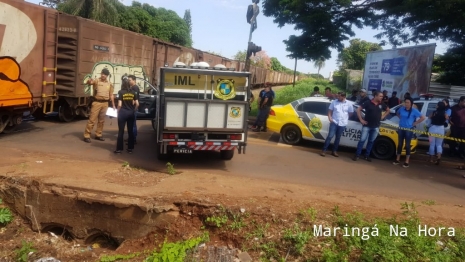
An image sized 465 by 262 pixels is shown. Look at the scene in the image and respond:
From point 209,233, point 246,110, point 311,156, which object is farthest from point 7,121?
point 311,156

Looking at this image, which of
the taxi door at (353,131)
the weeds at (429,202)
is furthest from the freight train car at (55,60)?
the weeds at (429,202)

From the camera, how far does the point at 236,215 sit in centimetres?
554

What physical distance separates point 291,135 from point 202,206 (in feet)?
19.2

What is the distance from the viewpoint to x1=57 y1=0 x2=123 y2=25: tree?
2611 cm

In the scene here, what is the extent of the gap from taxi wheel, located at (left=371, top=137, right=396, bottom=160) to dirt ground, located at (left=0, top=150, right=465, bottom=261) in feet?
12.0

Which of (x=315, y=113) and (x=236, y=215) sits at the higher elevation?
(x=315, y=113)

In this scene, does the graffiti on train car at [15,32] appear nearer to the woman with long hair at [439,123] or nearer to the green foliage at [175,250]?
the green foliage at [175,250]

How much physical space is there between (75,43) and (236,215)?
26.2ft

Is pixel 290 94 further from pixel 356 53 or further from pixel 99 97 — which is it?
pixel 356 53

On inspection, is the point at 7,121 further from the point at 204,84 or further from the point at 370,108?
the point at 370,108

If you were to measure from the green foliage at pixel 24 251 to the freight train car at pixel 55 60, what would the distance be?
12.5ft

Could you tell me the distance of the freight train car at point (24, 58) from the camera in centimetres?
866

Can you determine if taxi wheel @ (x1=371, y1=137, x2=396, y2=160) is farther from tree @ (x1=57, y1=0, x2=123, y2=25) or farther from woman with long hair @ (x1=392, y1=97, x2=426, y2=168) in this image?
tree @ (x1=57, y1=0, x2=123, y2=25)

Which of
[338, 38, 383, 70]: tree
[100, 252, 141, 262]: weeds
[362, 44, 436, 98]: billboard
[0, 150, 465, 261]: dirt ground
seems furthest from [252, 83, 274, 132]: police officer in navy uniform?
[338, 38, 383, 70]: tree
